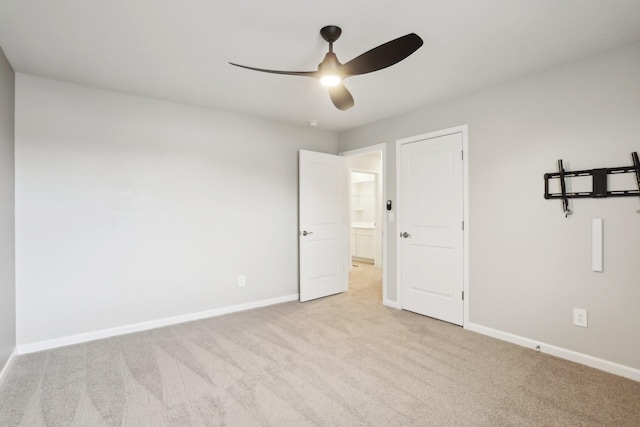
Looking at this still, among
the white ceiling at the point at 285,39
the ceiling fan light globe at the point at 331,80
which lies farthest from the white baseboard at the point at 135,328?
the ceiling fan light globe at the point at 331,80

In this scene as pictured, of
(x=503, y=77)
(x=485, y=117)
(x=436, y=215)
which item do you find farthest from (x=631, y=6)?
(x=436, y=215)

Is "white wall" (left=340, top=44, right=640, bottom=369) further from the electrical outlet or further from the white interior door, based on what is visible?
the white interior door

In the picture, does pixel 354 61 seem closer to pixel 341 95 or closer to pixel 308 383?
pixel 341 95

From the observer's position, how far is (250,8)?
6.35 ft

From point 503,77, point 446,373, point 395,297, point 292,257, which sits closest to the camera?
point 446,373

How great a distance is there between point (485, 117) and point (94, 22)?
329cm

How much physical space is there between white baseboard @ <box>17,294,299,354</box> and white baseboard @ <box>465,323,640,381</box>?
7.99 feet

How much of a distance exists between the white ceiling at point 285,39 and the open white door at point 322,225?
1459 mm

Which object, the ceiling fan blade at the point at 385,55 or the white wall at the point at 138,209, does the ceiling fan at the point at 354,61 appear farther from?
the white wall at the point at 138,209

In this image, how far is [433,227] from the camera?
3.64m

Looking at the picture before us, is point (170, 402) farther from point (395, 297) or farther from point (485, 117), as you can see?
point (485, 117)

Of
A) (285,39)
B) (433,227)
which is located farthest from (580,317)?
(285,39)

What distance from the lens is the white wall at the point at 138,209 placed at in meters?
2.85

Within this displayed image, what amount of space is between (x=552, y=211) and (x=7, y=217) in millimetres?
4457
